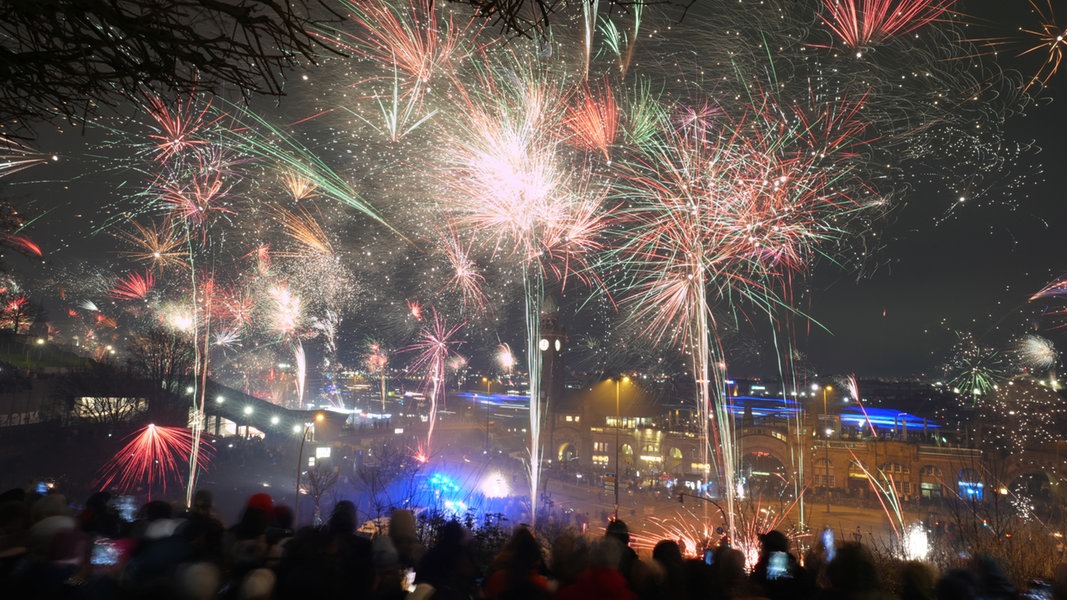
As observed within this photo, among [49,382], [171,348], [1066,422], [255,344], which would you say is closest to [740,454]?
[1066,422]

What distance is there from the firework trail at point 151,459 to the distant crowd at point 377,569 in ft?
88.8

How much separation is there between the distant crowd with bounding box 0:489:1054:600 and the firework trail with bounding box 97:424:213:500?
27063 millimetres

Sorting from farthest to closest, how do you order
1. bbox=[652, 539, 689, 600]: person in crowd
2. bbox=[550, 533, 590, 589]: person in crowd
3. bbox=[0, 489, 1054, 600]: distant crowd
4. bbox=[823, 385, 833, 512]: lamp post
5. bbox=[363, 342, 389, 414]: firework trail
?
bbox=[363, 342, 389, 414]: firework trail
bbox=[823, 385, 833, 512]: lamp post
bbox=[652, 539, 689, 600]: person in crowd
bbox=[550, 533, 590, 589]: person in crowd
bbox=[0, 489, 1054, 600]: distant crowd

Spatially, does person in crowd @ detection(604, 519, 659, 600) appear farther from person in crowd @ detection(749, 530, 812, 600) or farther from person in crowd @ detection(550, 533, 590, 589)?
person in crowd @ detection(749, 530, 812, 600)

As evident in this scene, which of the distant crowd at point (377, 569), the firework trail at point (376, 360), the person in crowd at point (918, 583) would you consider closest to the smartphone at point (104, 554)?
the distant crowd at point (377, 569)

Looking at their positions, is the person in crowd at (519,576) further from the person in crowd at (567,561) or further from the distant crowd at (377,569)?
the person in crowd at (567,561)

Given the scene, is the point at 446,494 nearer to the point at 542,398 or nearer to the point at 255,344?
the point at 542,398

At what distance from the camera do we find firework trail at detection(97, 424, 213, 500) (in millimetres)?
28594

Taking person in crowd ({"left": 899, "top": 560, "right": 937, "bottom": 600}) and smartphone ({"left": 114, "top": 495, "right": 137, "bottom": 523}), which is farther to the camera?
smartphone ({"left": 114, "top": 495, "right": 137, "bottom": 523})

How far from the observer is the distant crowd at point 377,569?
15.3 feet

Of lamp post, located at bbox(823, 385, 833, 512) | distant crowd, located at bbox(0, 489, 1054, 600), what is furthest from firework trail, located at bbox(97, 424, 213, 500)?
lamp post, located at bbox(823, 385, 833, 512)

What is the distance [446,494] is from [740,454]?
31744 mm

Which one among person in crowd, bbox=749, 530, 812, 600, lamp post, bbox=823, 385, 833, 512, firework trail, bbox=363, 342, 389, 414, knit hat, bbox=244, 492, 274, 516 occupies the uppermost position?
firework trail, bbox=363, 342, 389, 414

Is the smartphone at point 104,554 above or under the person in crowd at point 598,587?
under
